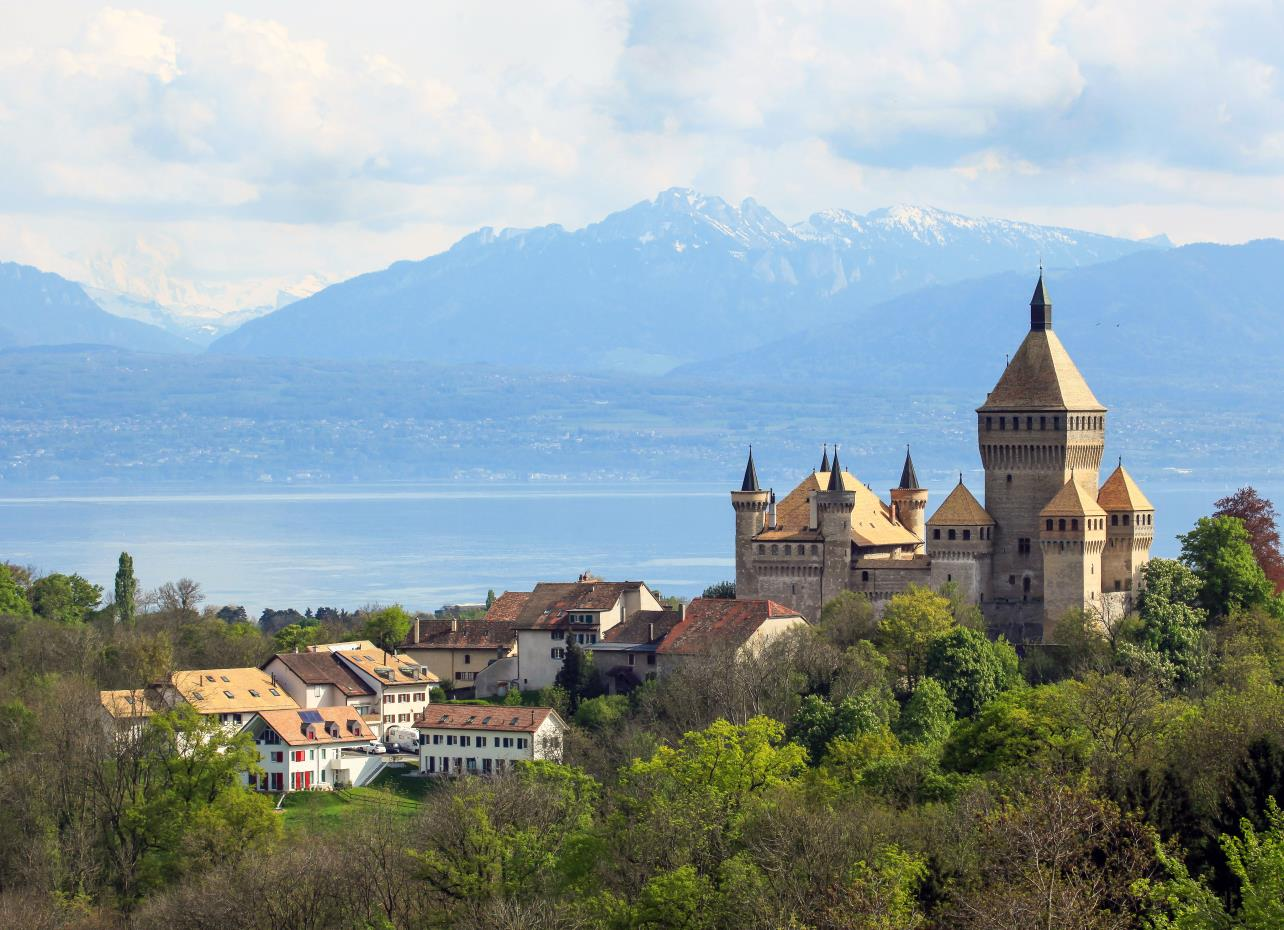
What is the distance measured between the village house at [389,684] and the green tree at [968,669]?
20580 millimetres

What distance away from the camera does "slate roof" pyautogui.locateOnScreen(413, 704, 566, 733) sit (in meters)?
83.8

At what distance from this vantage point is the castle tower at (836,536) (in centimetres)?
9481

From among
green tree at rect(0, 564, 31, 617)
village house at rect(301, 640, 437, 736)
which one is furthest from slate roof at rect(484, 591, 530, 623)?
green tree at rect(0, 564, 31, 617)

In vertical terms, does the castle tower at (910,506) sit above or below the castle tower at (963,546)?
above

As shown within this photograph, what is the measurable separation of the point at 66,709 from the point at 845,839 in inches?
1463

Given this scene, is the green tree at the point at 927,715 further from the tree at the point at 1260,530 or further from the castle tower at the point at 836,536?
the tree at the point at 1260,530

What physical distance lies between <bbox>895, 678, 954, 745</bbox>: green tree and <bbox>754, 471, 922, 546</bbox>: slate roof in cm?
1629

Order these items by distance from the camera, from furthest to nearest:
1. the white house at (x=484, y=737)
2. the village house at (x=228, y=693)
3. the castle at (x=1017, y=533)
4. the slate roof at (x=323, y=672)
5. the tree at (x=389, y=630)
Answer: the tree at (x=389, y=630)
the slate roof at (x=323, y=672)
the castle at (x=1017, y=533)
the village house at (x=228, y=693)
the white house at (x=484, y=737)

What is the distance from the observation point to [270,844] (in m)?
65.6

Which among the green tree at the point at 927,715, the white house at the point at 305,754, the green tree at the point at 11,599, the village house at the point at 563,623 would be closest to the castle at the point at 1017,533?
the village house at the point at 563,623

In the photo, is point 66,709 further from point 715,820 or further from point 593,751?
point 715,820

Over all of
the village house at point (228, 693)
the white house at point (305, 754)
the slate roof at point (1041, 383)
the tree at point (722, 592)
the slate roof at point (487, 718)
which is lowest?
the white house at point (305, 754)

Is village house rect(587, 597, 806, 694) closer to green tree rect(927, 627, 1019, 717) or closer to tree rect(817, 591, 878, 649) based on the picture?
tree rect(817, 591, 878, 649)

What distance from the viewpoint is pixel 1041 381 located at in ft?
308
